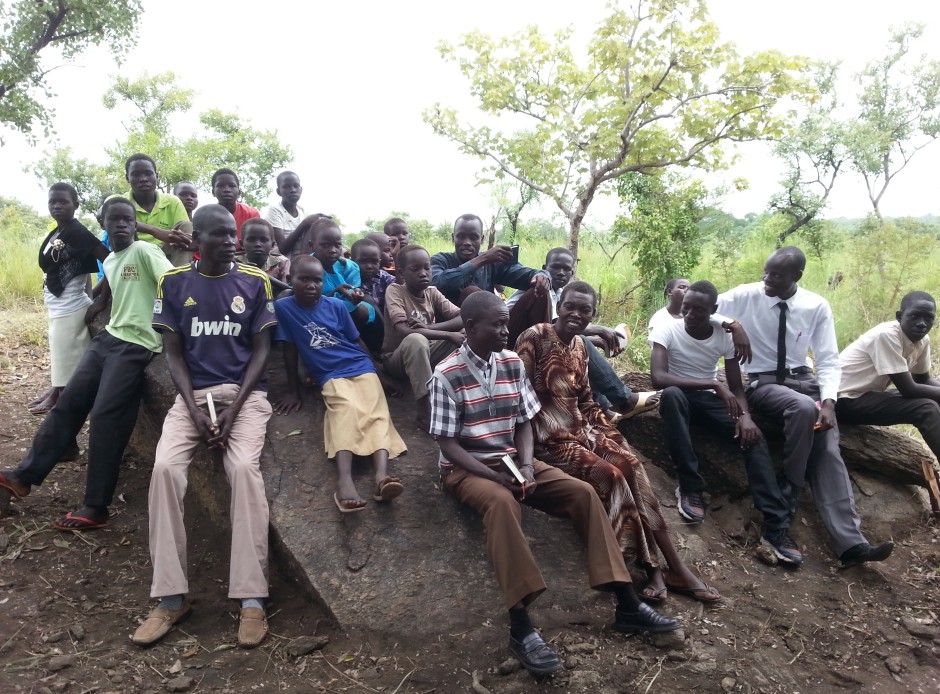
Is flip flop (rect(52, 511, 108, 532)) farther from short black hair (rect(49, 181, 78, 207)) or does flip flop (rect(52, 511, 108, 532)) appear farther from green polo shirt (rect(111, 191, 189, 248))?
short black hair (rect(49, 181, 78, 207))

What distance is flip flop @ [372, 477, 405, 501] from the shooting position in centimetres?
331

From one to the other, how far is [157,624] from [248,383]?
49.2 inches

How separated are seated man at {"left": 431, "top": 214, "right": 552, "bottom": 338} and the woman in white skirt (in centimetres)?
245

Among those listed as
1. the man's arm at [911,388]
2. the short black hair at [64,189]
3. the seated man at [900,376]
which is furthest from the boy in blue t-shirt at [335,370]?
the man's arm at [911,388]

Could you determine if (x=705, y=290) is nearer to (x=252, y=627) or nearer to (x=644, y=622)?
(x=644, y=622)

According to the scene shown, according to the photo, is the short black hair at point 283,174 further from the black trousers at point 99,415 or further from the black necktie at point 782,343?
the black necktie at point 782,343

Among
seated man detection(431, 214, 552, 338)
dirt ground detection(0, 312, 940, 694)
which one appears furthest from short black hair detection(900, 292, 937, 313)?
seated man detection(431, 214, 552, 338)

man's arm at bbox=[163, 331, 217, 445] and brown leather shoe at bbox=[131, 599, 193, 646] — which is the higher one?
man's arm at bbox=[163, 331, 217, 445]

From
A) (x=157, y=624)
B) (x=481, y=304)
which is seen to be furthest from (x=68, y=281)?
(x=481, y=304)

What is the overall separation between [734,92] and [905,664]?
23.0 ft

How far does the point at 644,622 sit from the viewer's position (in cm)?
300

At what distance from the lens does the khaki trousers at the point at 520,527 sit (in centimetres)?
275

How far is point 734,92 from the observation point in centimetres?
804

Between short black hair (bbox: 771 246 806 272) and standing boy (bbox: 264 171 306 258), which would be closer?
short black hair (bbox: 771 246 806 272)
